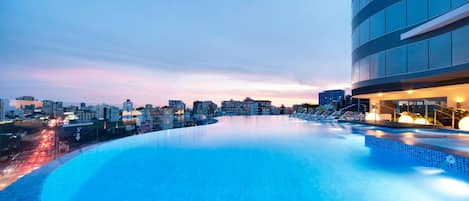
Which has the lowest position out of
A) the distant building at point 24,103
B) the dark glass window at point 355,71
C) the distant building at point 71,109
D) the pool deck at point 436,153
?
the pool deck at point 436,153

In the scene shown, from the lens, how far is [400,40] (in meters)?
11.0

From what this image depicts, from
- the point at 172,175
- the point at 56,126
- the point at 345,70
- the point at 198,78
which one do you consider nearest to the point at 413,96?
the point at 345,70

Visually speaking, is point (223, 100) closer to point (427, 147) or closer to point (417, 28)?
point (417, 28)

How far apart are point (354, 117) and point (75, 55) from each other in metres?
15.2

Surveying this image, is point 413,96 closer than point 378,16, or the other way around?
point 378,16

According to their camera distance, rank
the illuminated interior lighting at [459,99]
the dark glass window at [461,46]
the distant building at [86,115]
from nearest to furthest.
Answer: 1. the distant building at [86,115]
2. the dark glass window at [461,46]
3. the illuminated interior lighting at [459,99]

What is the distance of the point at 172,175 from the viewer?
3541mm

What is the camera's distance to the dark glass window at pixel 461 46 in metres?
8.32

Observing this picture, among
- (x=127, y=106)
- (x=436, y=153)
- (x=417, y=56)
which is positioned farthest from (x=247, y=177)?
(x=417, y=56)

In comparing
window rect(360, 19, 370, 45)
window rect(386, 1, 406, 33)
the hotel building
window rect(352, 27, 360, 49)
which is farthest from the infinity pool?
window rect(352, 27, 360, 49)

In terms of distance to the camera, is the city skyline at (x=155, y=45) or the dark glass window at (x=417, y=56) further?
the dark glass window at (x=417, y=56)

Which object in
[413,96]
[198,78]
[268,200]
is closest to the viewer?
[268,200]

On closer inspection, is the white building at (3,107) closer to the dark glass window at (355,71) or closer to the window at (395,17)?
the window at (395,17)

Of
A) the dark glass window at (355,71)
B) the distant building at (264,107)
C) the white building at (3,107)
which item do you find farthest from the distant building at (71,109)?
the distant building at (264,107)
